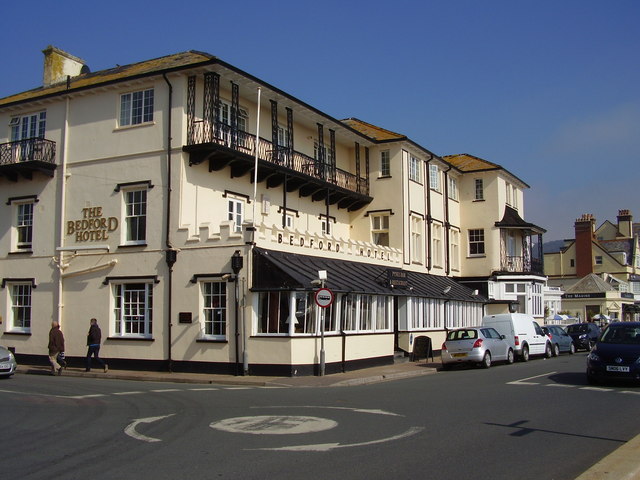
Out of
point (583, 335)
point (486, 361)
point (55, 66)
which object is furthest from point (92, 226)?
point (583, 335)

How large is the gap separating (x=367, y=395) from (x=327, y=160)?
57.9ft

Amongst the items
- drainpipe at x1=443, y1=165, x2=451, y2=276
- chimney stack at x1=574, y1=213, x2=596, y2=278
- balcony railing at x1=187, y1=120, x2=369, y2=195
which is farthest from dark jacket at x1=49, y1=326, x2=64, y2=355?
chimney stack at x1=574, y1=213, x2=596, y2=278

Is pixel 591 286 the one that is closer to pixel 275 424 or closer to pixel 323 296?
pixel 323 296

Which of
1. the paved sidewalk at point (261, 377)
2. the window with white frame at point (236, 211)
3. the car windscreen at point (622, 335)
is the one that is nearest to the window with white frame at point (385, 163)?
the window with white frame at point (236, 211)

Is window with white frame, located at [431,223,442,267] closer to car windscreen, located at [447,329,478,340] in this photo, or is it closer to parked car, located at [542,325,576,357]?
parked car, located at [542,325,576,357]

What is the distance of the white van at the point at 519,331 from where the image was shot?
91.2 feet

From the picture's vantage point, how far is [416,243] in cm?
3472

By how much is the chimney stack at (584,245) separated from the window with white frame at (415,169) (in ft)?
138

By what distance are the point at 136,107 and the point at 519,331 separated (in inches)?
700

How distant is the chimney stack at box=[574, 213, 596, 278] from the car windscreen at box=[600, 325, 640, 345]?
57.3 m

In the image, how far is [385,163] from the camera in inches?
1340

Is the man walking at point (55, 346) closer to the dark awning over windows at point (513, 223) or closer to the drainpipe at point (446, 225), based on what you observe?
the drainpipe at point (446, 225)

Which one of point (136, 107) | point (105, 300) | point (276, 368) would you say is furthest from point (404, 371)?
point (136, 107)

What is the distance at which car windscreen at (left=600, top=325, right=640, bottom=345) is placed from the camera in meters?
17.2
